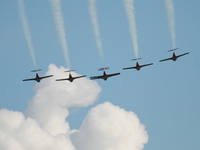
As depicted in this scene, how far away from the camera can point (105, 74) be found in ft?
362

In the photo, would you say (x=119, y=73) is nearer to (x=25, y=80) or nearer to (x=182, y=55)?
(x=182, y=55)

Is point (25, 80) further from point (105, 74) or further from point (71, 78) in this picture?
point (105, 74)

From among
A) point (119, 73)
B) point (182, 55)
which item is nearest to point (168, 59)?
point (182, 55)

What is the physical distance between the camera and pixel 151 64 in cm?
10712

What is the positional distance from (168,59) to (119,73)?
13442mm

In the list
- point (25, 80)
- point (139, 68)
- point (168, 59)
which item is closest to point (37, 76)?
point (25, 80)

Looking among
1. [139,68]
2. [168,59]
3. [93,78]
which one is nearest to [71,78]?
[93,78]

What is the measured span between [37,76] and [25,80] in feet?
9.89

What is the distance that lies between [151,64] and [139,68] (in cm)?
557

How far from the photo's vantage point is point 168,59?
372ft

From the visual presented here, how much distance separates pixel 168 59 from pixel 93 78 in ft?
62.0

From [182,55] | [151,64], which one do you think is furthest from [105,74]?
[182,55]

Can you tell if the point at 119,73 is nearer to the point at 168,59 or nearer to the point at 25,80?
the point at 168,59

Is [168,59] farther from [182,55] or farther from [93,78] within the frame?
[93,78]
